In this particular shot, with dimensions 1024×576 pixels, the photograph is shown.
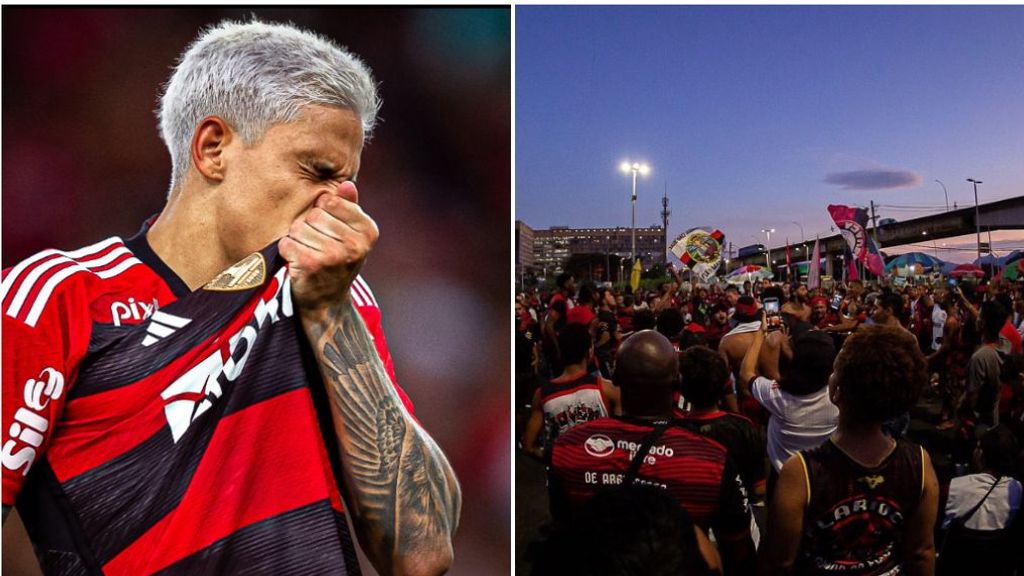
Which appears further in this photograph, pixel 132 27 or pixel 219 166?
pixel 132 27

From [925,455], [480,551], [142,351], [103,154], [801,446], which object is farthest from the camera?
[801,446]

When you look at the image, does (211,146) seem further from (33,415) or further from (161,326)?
(33,415)

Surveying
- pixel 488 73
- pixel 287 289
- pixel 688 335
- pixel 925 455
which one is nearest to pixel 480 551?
pixel 287 289

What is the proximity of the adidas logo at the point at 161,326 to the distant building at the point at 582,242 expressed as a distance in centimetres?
149

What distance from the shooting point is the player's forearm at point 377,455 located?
1661 mm

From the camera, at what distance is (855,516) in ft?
5.52

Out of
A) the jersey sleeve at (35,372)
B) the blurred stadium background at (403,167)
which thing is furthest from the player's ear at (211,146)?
the jersey sleeve at (35,372)

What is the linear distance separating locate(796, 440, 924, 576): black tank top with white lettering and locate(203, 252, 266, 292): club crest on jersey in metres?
1.41

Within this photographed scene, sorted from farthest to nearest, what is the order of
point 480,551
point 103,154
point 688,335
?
point 688,335 → point 480,551 → point 103,154

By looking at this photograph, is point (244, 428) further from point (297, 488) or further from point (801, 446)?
point (801, 446)

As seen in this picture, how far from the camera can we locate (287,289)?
65.4 inches

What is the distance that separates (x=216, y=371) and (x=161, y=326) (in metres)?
0.17

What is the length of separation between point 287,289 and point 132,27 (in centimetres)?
107

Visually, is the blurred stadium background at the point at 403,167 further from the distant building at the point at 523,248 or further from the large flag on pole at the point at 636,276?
the large flag on pole at the point at 636,276
